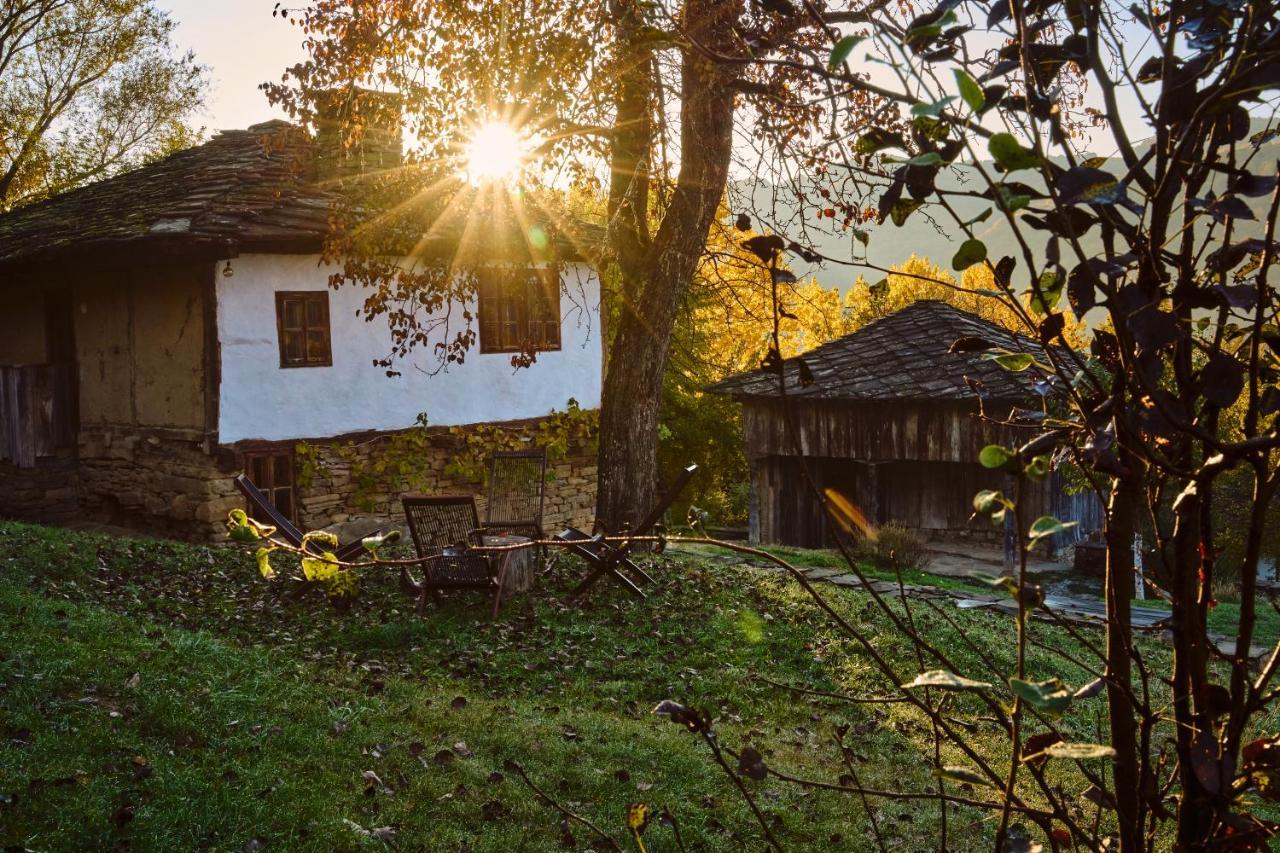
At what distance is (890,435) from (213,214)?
12.4 meters

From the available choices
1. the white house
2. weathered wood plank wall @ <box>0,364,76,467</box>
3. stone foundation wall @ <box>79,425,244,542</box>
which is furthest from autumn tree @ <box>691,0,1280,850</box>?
weathered wood plank wall @ <box>0,364,76,467</box>

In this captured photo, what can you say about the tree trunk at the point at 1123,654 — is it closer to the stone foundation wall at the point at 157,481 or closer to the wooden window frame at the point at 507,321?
the stone foundation wall at the point at 157,481

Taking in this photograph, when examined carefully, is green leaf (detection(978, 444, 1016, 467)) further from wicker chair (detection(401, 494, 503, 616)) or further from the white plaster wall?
the white plaster wall

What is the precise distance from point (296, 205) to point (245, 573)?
18.0ft

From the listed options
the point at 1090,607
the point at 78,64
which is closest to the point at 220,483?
the point at 1090,607

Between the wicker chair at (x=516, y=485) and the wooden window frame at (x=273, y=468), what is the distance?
3.38 metres

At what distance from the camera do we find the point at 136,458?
45.4 ft

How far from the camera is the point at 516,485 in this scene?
11.3m

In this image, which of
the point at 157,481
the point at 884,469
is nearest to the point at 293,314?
the point at 157,481

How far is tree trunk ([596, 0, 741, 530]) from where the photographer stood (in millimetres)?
10109

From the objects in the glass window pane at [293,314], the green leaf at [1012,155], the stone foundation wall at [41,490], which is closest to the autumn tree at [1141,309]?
the green leaf at [1012,155]

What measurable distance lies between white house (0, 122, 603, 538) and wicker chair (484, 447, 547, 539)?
127cm

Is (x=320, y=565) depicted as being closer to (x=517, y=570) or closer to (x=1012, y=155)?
(x=1012, y=155)

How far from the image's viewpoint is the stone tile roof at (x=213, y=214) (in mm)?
12070
